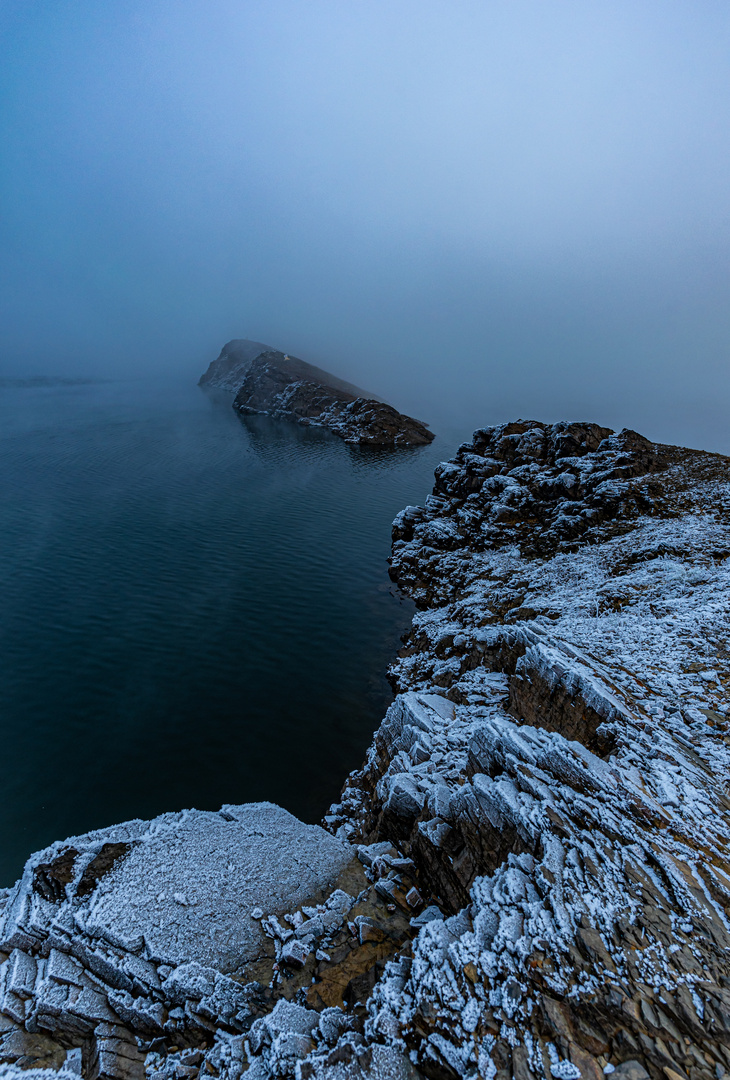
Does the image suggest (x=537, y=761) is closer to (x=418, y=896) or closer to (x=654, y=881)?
(x=654, y=881)

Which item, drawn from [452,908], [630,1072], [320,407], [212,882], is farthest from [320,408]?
[630,1072]

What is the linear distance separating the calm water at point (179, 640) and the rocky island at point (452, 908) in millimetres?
6895

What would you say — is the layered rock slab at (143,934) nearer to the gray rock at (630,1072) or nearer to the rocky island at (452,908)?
the rocky island at (452,908)

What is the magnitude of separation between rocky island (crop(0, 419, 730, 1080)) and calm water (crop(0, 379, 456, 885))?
22.6 feet

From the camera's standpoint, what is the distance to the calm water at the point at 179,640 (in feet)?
77.3

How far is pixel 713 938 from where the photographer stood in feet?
29.3

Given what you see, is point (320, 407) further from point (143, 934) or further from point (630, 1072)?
point (630, 1072)

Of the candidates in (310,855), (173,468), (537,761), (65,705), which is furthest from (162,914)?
(173,468)

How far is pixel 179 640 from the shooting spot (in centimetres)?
3450

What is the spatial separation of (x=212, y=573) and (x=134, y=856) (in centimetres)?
3218

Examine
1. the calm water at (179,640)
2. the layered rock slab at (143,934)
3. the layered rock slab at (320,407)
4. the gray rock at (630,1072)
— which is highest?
the layered rock slab at (320,407)

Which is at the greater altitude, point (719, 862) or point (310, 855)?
→ point (719, 862)

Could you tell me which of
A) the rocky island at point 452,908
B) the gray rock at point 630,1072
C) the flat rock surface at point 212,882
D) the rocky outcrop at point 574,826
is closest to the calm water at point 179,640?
the rocky outcrop at point 574,826

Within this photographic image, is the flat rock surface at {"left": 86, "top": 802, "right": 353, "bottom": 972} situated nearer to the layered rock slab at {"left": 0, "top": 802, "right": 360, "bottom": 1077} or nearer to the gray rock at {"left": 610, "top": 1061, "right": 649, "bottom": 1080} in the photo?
the layered rock slab at {"left": 0, "top": 802, "right": 360, "bottom": 1077}
